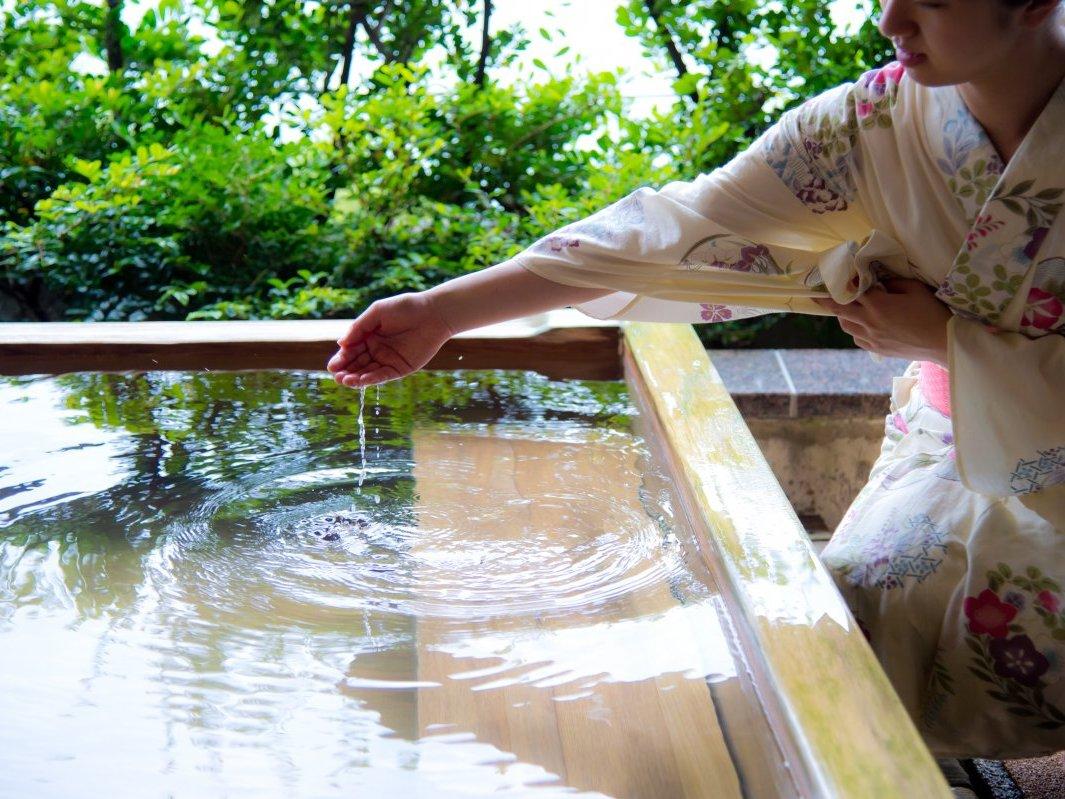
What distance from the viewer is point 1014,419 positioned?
1.52 metres

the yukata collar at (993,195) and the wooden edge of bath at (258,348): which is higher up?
the yukata collar at (993,195)

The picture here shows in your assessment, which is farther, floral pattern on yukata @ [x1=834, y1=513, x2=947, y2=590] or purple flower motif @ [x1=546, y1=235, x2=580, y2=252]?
purple flower motif @ [x1=546, y1=235, x2=580, y2=252]

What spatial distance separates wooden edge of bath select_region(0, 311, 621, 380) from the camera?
2.36 metres

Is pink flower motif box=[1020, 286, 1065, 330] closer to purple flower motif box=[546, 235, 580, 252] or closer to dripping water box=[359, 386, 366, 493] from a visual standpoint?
purple flower motif box=[546, 235, 580, 252]

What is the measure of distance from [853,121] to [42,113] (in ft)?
10.8

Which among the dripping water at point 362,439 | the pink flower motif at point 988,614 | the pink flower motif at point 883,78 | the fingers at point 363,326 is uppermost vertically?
the pink flower motif at point 883,78

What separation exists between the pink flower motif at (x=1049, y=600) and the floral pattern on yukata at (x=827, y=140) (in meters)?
0.63

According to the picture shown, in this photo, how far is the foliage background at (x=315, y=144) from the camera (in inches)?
149

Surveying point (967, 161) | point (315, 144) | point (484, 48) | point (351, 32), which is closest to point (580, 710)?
point (967, 161)

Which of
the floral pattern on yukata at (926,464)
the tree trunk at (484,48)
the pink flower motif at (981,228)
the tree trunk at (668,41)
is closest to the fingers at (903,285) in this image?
the pink flower motif at (981,228)

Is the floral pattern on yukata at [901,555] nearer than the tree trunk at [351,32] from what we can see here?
Yes

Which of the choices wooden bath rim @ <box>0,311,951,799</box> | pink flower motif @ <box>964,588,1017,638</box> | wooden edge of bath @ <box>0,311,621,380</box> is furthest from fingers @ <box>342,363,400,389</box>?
pink flower motif @ <box>964,588,1017,638</box>

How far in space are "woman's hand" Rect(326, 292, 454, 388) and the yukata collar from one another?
0.76 m

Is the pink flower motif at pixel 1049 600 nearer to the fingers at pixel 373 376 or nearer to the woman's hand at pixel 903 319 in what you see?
the woman's hand at pixel 903 319
